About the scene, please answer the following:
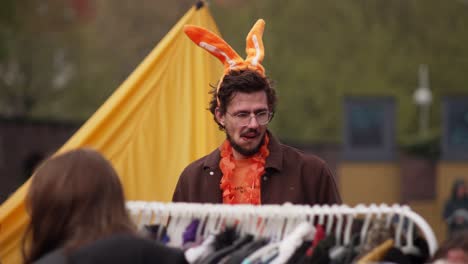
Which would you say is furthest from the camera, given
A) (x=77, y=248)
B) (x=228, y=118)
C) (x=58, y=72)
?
(x=58, y=72)

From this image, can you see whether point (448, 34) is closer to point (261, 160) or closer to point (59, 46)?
point (59, 46)

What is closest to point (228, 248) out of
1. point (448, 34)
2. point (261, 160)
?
point (261, 160)

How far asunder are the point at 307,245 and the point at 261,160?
112cm

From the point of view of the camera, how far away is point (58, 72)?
28.4m

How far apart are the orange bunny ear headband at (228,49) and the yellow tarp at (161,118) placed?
59cm

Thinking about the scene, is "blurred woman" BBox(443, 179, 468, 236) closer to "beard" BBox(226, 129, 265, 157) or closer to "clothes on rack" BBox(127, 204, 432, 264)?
"beard" BBox(226, 129, 265, 157)

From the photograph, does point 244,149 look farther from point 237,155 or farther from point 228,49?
point 228,49

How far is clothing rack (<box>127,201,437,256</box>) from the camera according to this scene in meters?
3.30

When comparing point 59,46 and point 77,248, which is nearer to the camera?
point 77,248

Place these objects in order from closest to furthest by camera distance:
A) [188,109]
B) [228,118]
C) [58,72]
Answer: [228,118] < [188,109] < [58,72]

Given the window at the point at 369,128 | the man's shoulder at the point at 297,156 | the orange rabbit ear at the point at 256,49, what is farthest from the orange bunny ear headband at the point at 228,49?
the window at the point at 369,128

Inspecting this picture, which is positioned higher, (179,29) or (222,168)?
(179,29)

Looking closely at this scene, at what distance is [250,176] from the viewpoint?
442cm

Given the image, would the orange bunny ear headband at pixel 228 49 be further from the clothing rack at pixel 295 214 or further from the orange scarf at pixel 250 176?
the clothing rack at pixel 295 214
